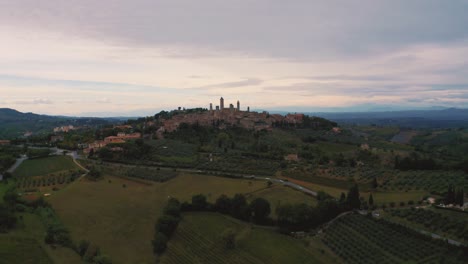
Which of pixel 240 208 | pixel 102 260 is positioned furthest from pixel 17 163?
Answer: pixel 240 208

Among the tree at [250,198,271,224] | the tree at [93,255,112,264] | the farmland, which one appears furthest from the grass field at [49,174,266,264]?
the tree at [250,198,271,224]

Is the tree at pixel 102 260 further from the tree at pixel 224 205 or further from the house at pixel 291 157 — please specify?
the house at pixel 291 157

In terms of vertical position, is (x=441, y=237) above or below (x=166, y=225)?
above

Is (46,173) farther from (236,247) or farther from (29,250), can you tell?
(236,247)

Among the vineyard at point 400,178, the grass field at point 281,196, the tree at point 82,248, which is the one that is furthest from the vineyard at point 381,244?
the tree at point 82,248

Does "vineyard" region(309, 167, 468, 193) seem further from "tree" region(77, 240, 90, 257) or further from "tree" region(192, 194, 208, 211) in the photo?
"tree" region(77, 240, 90, 257)

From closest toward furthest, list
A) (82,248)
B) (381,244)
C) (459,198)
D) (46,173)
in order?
1. (381,244)
2. (82,248)
3. (459,198)
4. (46,173)
